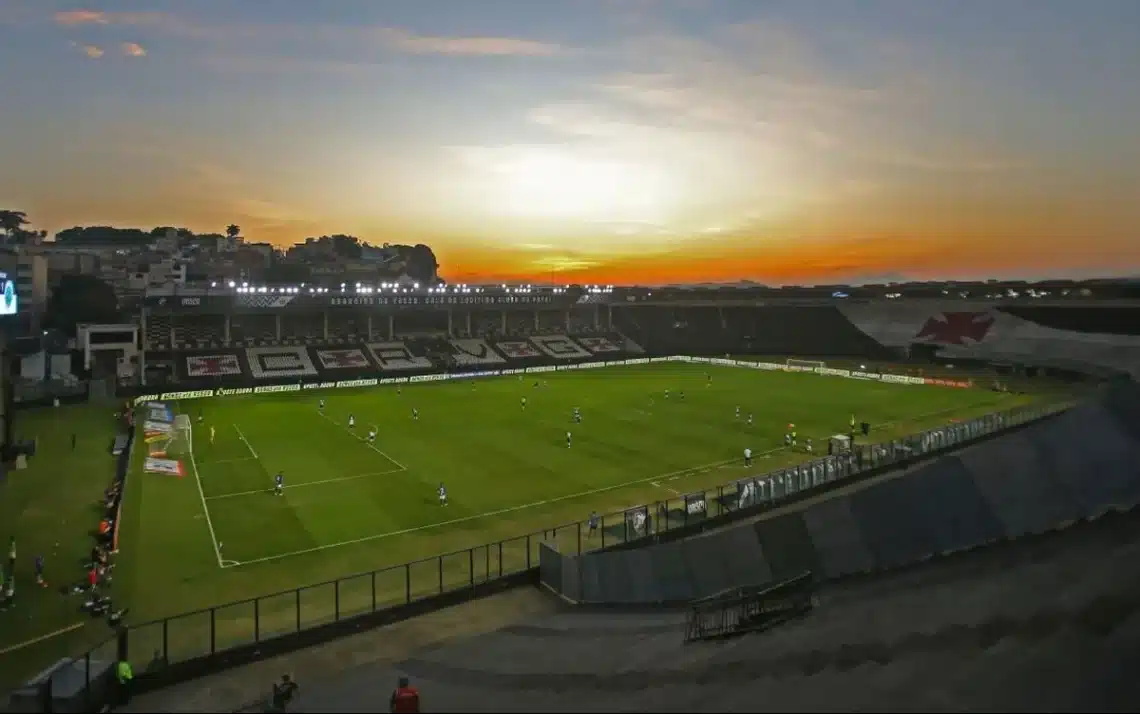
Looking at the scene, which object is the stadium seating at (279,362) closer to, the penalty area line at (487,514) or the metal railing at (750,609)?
the penalty area line at (487,514)

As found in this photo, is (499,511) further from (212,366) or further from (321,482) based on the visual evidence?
(212,366)

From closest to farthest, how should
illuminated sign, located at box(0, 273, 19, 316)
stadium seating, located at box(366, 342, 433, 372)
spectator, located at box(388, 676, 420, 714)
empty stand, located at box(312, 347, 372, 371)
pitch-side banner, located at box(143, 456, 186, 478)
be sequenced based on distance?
spectator, located at box(388, 676, 420, 714) < illuminated sign, located at box(0, 273, 19, 316) < pitch-side banner, located at box(143, 456, 186, 478) < empty stand, located at box(312, 347, 372, 371) < stadium seating, located at box(366, 342, 433, 372)

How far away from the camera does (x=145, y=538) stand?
1063 inches

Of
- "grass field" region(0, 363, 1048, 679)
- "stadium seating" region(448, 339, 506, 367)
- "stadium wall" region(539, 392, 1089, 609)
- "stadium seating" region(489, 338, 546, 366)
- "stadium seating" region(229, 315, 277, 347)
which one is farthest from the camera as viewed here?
"stadium seating" region(489, 338, 546, 366)

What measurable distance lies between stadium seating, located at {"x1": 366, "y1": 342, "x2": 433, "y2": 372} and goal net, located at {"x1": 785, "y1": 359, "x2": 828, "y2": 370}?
137 ft

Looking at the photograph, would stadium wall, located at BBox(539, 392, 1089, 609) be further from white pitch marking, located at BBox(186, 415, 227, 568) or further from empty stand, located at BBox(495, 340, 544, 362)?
empty stand, located at BBox(495, 340, 544, 362)

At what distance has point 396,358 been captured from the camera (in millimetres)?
86000

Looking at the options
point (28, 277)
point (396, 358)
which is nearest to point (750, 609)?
point (396, 358)

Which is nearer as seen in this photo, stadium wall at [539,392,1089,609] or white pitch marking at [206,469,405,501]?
stadium wall at [539,392,1089,609]

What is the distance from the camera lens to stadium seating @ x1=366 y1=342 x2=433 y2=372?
83056 mm

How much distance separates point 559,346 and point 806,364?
108ft

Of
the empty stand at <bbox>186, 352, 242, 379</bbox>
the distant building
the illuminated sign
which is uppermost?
the distant building

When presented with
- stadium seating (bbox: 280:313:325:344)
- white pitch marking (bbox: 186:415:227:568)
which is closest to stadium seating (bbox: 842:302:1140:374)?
stadium seating (bbox: 280:313:325:344)

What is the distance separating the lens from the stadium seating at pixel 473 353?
8856cm
